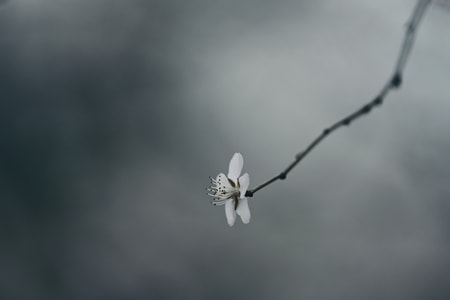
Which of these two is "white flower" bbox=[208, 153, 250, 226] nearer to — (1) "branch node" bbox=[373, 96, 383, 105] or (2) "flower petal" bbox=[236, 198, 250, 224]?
(2) "flower petal" bbox=[236, 198, 250, 224]

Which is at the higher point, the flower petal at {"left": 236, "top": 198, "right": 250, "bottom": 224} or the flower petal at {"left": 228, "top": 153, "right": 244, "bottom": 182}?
the flower petal at {"left": 228, "top": 153, "right": 244, "bottom": 182}

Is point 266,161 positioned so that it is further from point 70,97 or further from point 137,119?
point 70,97

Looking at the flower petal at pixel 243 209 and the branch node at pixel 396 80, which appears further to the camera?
the flower petal at pixel 243 209

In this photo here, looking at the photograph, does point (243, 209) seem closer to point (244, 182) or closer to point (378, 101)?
point (244, 182)

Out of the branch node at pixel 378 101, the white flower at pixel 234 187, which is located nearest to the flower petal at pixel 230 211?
the white flower at pixel 234 187

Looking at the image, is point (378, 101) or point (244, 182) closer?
point (378, 101)

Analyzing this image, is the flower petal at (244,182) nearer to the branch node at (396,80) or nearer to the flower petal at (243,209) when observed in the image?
the flower petal at (243,209)

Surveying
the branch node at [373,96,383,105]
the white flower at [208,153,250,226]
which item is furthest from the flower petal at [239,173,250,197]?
the branch node at [373,96,383,105]

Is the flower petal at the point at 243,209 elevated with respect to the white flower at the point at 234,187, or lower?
lower

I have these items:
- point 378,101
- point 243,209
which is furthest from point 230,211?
point 378,101

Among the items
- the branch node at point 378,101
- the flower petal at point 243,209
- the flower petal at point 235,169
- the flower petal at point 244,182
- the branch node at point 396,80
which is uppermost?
the flower petal at point 235,169

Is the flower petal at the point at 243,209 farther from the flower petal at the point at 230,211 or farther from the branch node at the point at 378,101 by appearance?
the branch node at the point at 378,101
